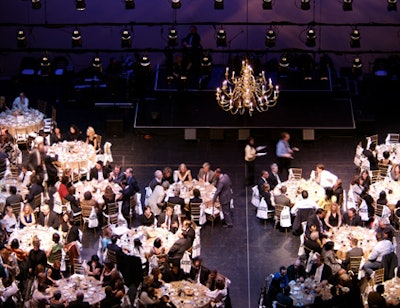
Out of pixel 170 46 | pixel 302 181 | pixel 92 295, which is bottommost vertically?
pixel 92 295

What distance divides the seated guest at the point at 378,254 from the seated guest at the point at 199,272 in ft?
9.65

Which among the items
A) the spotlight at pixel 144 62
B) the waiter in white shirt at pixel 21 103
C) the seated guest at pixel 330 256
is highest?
the spotlight at pixel 144 62

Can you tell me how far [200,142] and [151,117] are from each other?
4.49ft

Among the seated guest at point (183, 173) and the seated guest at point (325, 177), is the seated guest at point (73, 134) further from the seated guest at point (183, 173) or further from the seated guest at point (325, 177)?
the seated guest at point (325, 177)

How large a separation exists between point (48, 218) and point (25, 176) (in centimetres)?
218

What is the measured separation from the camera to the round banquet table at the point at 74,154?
2561cm

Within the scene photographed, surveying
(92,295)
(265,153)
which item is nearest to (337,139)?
(265,153)

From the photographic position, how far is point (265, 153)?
2550cm

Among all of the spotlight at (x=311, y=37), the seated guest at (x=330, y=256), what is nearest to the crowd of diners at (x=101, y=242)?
→ the seated guest at (x=330, y=256)

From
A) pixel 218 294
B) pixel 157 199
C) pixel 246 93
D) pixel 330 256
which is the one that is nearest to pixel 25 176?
pixel 157 199

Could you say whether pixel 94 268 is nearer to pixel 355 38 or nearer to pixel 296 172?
pixel 296 172

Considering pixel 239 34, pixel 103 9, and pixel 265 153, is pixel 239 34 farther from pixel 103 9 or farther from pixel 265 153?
pixel 265 153

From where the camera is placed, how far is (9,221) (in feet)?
75.7

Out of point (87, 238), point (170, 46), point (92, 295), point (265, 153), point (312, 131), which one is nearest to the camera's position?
point (92, 295)
